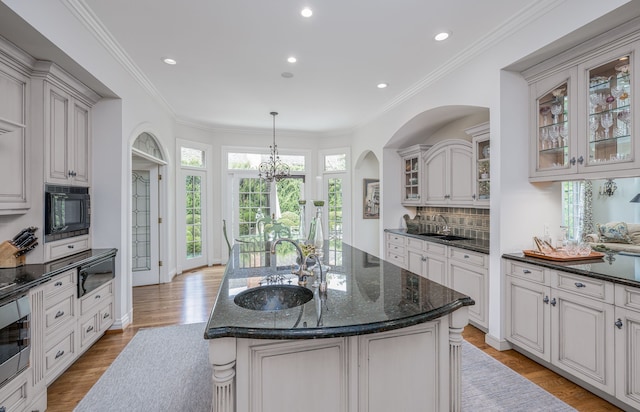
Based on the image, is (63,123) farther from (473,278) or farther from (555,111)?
(555,111)

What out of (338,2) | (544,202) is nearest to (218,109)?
(338,2)

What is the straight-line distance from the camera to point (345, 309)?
1286 mm

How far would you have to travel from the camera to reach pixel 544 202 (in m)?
2.88

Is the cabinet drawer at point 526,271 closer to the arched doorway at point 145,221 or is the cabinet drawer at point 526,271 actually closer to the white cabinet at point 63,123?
the white cabinet at point 63,123

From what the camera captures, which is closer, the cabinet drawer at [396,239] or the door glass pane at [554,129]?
the door glass pane at [554,129]

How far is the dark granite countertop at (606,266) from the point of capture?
6.30 feet

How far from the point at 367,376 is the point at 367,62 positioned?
317 centimetres

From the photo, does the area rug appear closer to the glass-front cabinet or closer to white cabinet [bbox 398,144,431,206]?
the glass-front cabinet

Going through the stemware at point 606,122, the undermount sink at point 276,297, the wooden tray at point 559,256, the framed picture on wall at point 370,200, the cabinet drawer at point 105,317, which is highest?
the stemware at point 606,122

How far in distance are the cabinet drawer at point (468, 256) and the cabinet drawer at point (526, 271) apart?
310 mm

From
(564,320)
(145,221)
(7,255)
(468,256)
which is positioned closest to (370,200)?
(468,256)

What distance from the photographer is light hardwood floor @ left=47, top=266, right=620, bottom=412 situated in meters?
2.14

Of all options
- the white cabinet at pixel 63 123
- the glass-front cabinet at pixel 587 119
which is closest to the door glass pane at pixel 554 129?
the glass-front cabinet at pixel 587 119

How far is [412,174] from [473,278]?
212cm
